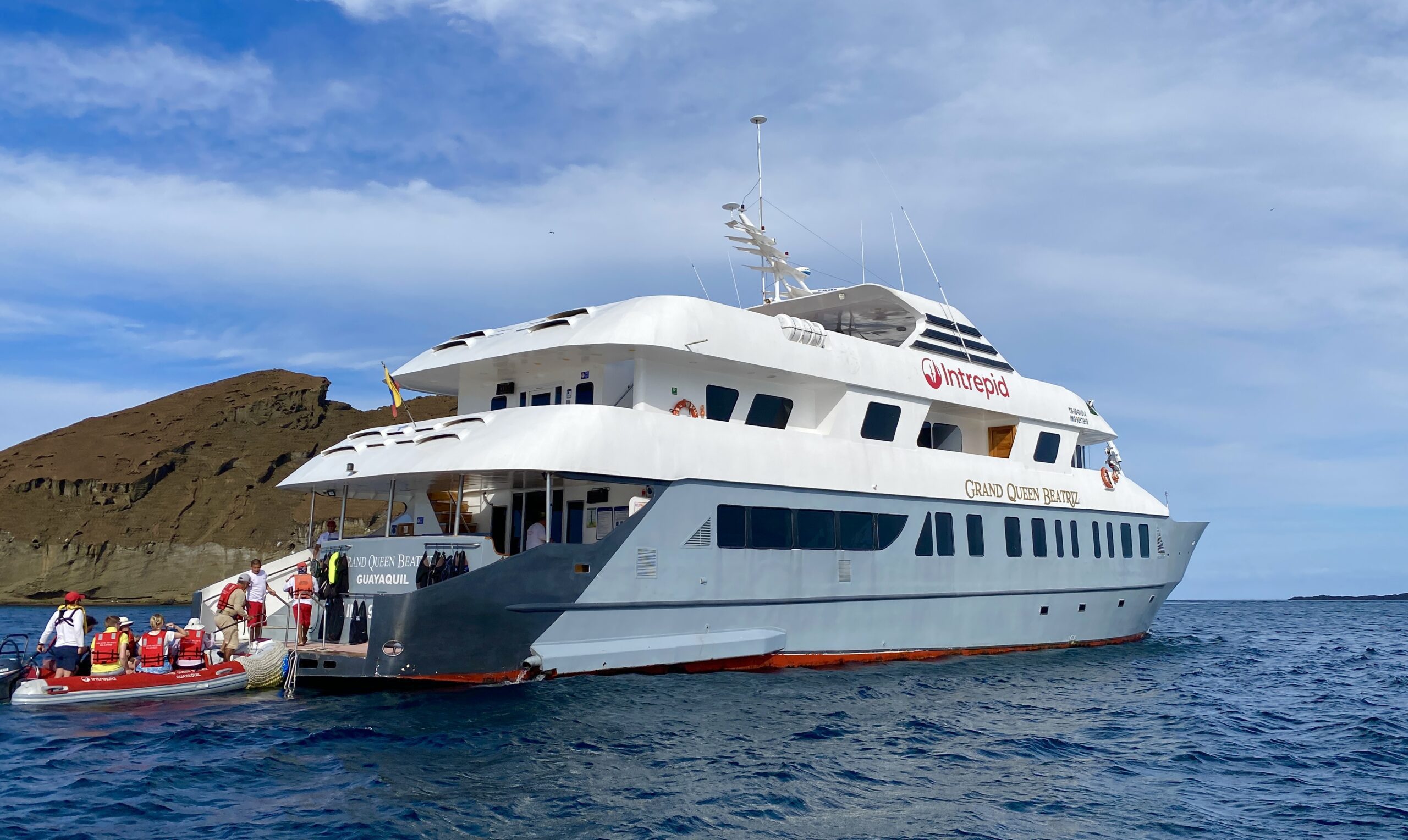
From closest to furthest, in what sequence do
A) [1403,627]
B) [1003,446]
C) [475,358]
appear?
[475,358], [1003,446], [1403,627]

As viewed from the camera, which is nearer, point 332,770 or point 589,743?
point 332,770

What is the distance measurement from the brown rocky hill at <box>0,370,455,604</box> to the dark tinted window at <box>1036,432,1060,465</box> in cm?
5140

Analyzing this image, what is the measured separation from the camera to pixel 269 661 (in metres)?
12.3

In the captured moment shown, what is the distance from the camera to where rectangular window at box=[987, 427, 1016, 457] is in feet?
62.7

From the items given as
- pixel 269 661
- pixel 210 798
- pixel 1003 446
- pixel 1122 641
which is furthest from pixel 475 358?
pixel 1122 641

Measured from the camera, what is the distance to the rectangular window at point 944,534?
16.3 m

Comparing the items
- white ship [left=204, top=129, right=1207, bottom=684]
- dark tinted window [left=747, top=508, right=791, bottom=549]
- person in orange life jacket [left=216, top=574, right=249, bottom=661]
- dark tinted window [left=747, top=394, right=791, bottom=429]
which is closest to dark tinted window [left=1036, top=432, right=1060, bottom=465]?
white ship [left=204, top=129, right=1207, bottom=684]

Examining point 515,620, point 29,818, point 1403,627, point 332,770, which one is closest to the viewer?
point 29,818

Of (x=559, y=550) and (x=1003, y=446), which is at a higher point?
(x=1003, y=446)

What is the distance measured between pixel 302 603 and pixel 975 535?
10827 millimetres

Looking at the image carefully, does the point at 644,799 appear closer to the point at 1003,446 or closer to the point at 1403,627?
the point at 1003,446

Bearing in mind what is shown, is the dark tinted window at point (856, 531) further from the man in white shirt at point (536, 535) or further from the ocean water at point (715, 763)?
the man in white shirt at point (536, 535)

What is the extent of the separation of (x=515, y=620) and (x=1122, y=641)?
1488 centimetres

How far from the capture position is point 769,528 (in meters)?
13.9
